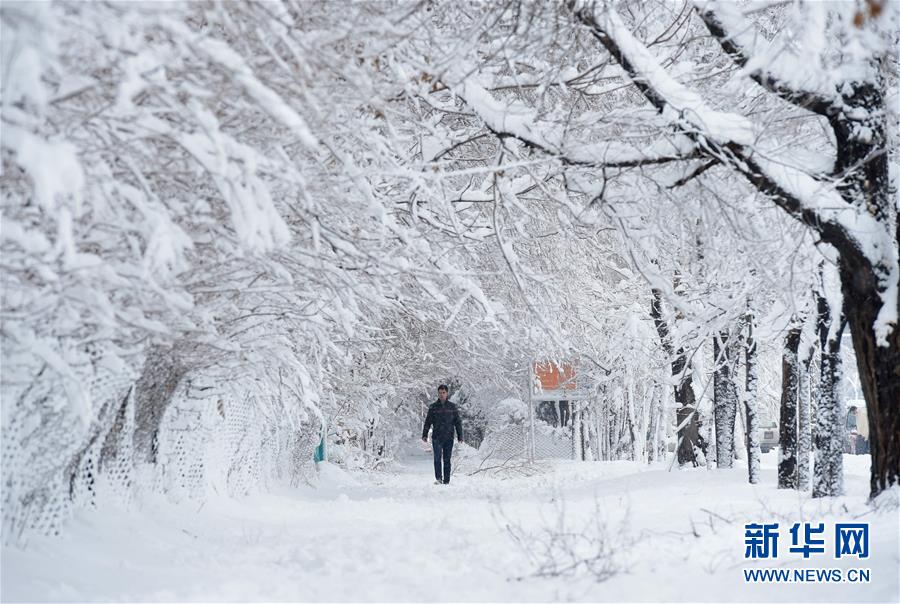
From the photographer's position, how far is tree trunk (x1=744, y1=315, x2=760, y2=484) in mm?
13369

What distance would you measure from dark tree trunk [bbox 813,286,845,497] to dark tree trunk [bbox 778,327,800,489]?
1.88 m

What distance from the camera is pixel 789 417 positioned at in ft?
40.4

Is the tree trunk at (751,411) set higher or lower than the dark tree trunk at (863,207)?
lower

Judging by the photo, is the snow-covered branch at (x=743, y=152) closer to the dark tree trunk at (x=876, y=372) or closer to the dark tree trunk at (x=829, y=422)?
the dark tree trunk at (x=876, y=372)

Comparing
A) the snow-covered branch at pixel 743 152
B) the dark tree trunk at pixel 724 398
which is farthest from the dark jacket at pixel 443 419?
the snow-covered branch at pixel 743 152

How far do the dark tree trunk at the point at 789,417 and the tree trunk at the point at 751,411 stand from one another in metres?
0.73

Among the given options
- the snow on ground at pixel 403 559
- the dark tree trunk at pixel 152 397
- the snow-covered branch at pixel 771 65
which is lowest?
the snow on ground at pixel 403 559

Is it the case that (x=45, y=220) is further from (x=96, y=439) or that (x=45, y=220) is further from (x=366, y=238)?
(x=366, y=238)

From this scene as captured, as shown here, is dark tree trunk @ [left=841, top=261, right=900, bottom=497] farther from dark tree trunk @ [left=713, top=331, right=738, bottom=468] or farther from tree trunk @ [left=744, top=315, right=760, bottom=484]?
dark tree trunk @ [left=713, top=331, right=738, bottom=468]

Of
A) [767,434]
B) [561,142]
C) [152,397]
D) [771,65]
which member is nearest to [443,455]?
[152,397]

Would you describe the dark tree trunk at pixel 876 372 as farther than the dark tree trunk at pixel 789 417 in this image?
No

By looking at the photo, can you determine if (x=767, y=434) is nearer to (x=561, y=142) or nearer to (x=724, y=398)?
Answer: (x=724, y=398)

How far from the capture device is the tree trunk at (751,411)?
43.9 feet

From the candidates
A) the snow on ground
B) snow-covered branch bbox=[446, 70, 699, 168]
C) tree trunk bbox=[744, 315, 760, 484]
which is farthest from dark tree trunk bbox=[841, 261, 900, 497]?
tree trunk bbox=[744, 315, 760, 484]
